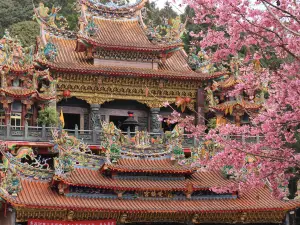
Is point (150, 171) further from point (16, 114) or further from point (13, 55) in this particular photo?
point (13, 55)

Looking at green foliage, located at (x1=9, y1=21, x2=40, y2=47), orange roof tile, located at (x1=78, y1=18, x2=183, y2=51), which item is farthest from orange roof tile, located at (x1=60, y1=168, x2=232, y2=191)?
green foliage, located at (x1=9, y1=21, x2=40, y2=47)

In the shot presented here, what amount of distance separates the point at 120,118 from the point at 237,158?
17670 mm

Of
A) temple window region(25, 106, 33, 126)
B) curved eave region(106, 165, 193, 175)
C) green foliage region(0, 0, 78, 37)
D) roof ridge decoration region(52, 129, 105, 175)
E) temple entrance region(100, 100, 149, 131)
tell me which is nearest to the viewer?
roof ridge decoration region(52, 129, 105, 175)

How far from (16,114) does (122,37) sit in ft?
25.3

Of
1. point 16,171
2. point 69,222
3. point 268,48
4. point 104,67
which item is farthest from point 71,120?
point 268,48

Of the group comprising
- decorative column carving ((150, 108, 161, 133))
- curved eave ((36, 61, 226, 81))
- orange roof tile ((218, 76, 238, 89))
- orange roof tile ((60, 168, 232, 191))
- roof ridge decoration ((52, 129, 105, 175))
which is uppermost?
curved eave ((36, 61, 226, 81))

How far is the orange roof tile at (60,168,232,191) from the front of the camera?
2512cm

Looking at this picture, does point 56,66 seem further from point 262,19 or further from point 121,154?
point 262,19

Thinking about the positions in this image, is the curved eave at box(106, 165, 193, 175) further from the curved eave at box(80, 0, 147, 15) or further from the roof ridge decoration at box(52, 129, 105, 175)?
the curved eave at box(80, 0, 147, 15)

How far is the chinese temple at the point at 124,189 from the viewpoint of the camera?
24109mm

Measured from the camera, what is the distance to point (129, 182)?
26.3 meters

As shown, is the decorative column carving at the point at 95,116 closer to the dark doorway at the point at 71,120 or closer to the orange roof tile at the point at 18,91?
the dark doorway at the point at 71,120

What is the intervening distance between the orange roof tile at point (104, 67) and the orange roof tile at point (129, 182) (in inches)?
264

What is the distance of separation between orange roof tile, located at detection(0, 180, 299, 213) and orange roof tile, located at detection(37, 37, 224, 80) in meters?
7.68
